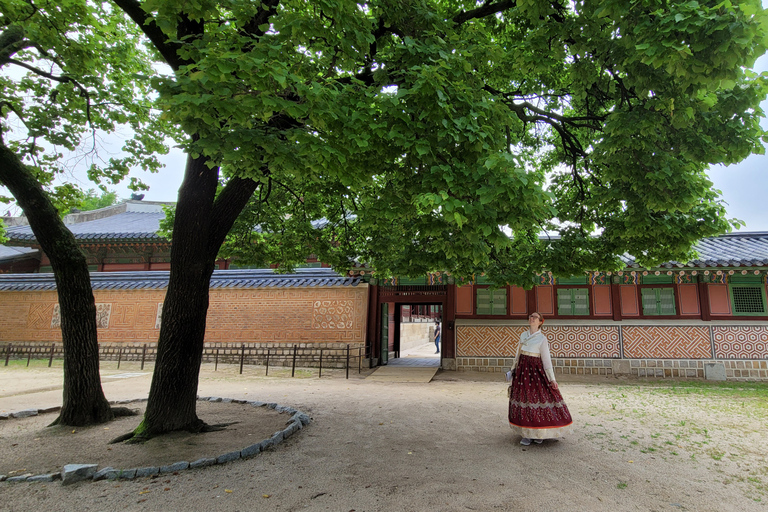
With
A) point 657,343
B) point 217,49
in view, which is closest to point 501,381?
point 657,343

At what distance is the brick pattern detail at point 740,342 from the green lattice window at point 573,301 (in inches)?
134

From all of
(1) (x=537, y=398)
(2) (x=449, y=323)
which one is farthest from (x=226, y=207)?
(2) (x=449, y=323)

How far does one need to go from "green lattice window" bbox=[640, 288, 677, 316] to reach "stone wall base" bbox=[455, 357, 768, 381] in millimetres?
1379

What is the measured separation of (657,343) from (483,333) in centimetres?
489

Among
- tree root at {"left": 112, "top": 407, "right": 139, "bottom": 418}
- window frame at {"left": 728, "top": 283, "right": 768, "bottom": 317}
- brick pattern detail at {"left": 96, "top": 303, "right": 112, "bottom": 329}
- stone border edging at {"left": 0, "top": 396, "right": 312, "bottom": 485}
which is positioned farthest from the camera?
brick pattern detail at {"left": 96, "top": 303, "right": 112, "bottom": 329}

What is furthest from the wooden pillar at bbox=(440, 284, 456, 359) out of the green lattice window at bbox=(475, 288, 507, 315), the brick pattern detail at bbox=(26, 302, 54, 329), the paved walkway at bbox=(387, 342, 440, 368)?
the brick pattern detail at bbox=(26, 302, 54, 329)

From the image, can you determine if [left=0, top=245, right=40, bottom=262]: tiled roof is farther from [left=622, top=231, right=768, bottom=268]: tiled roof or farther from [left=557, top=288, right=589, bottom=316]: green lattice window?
[left=622, top=231, right=768, bottom=268]: tiled roof

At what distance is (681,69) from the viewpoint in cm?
297

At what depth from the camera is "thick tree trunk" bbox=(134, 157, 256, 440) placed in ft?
16.3

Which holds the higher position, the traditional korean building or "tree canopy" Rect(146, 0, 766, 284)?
"tree canopy" Rect(146, 0, 766, 284)

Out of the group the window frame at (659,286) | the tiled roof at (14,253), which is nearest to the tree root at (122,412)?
the window frame at (659,286)

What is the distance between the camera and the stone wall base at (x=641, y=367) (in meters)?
11.1

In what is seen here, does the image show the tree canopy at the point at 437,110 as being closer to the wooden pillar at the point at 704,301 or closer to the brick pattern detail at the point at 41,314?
the wooden pillar at the point at 704,301

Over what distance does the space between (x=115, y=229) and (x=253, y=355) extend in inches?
447
